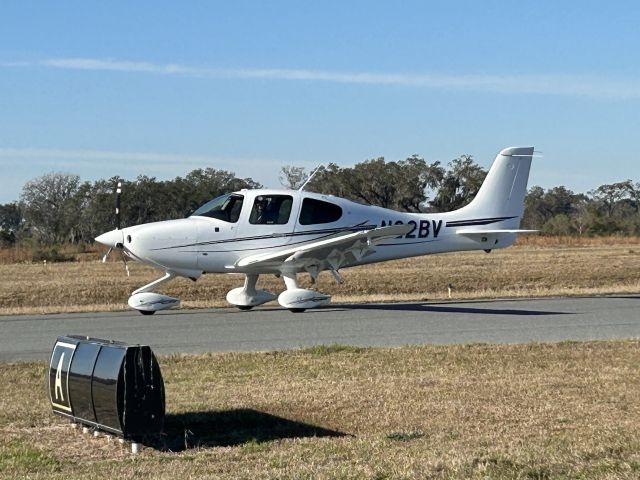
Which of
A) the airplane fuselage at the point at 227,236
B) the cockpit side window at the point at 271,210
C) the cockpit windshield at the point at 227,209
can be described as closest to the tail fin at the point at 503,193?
the airplane fuselage at the point at 227,236

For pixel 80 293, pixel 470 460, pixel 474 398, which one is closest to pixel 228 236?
pixel 80 293

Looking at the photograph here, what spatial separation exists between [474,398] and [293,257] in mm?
10768

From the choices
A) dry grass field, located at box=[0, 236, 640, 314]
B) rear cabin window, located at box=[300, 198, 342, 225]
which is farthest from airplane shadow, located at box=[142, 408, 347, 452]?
dry grass field, located at box=[0, 236, 640, 314]

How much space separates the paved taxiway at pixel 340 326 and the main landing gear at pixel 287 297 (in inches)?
10.0

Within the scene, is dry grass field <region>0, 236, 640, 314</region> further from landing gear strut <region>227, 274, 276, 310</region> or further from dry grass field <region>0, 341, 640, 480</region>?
dry grass field <region>0, 341, 640, 480</region>

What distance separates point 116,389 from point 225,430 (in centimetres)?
128

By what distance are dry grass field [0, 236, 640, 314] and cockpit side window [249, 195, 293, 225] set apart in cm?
318

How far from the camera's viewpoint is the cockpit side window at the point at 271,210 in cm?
2096

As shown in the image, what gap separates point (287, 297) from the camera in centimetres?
2003

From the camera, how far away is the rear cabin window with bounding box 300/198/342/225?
69.8 feet

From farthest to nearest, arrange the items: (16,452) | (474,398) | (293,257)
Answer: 1. (293,257)
2. (474,398)
3. (16,452)

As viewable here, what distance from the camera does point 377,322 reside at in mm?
18391

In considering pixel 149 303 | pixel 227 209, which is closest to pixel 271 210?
pixel 227 209

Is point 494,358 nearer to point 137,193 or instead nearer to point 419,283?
point 419,283
